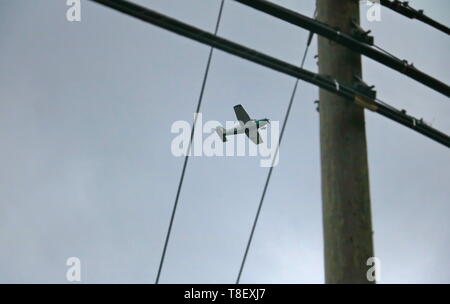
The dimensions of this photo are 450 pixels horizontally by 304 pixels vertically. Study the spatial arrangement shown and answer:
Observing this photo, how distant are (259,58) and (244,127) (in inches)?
1523

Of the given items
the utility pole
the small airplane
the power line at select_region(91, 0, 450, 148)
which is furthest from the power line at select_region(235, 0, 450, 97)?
the small airplane

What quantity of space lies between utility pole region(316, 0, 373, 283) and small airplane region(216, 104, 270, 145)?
3459cm

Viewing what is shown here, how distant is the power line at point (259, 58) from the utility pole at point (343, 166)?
0.51 feet

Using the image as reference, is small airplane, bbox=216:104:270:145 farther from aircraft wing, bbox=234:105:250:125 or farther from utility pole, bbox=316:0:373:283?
utility pole, bbox=316:0:373:283

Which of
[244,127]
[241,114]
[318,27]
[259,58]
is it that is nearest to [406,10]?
[318,27]

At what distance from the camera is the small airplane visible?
43359mm

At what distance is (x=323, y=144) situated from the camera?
661 centimetres

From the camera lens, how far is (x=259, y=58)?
6.67m

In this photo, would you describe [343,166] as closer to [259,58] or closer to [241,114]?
[259,58]

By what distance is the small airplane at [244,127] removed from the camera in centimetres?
4336

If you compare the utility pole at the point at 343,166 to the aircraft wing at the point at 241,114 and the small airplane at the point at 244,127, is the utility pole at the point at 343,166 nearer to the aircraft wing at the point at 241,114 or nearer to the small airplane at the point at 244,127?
the small airplane at the point at 244,127
